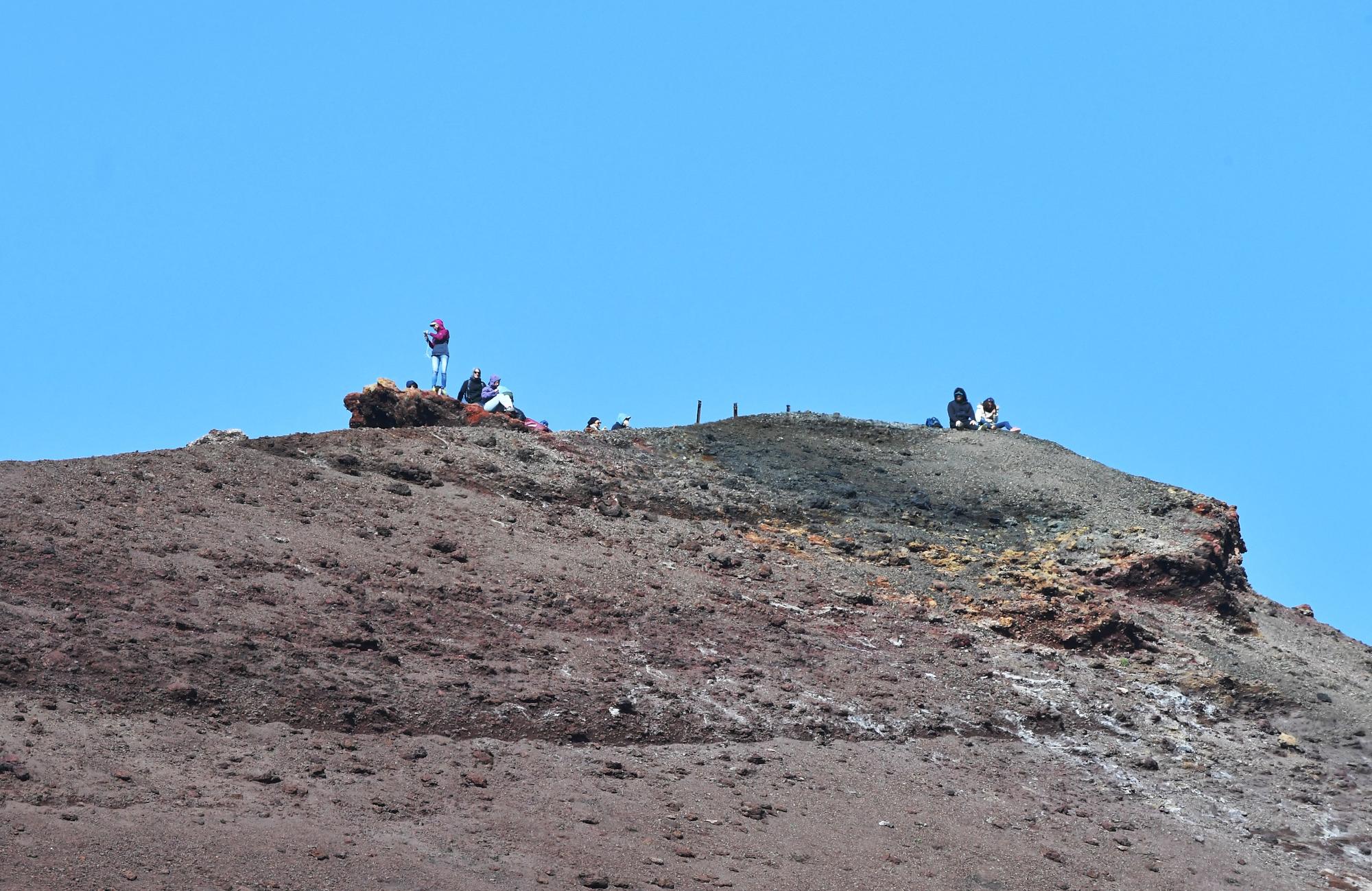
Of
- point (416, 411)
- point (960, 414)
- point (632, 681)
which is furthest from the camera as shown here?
point (960, 414)

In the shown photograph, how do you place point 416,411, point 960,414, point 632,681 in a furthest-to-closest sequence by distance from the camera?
point 960,414 < point 416,411 < point 632,681

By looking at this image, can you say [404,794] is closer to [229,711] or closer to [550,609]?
[229,711]

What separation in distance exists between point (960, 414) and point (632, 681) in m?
16.0

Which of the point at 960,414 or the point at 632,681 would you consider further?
the point at 960,414

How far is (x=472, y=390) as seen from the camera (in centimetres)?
2633

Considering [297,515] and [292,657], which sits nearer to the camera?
[292,657]

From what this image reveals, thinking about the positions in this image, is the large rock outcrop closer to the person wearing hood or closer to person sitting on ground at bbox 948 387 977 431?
the person wearing hood

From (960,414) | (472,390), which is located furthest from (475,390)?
(960,414)

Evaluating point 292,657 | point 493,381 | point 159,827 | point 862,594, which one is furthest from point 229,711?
point 493,381

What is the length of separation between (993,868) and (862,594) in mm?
6466

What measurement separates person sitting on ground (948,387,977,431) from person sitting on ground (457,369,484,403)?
960 centimetres

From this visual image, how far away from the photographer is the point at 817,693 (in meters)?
16.3

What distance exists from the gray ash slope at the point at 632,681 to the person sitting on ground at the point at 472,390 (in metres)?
2.99

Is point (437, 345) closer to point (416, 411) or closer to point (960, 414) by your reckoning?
point (416, 411)
